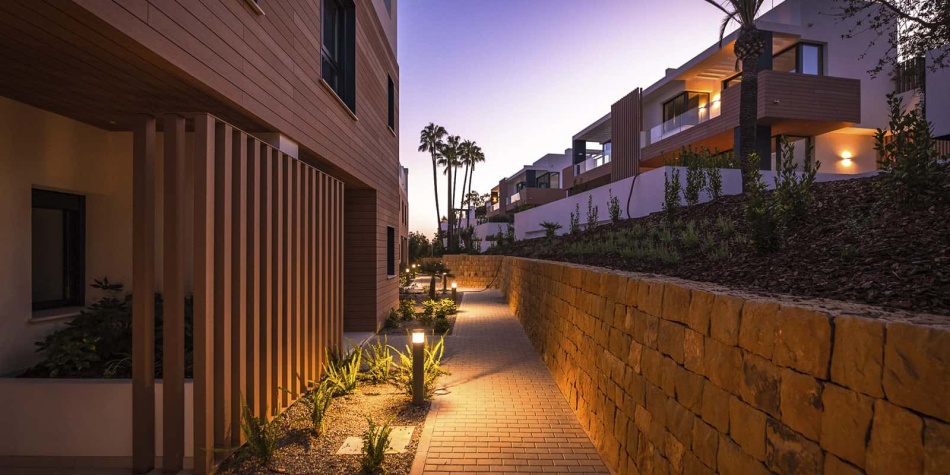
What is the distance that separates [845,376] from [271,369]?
4848 mm

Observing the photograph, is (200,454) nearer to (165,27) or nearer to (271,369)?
(271,369)

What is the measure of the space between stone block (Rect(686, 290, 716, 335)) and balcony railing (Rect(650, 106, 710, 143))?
60.8 feet

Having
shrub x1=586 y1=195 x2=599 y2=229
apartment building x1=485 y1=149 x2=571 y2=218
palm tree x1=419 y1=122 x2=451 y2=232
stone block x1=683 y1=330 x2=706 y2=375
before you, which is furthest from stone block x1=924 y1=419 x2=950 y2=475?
palm tree x1=419 y1=122 x2=451 y2=232

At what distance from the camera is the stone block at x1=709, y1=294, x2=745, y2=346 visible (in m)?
2.39

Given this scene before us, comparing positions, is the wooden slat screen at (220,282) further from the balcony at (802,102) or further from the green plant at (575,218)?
the balcony at (802,102)

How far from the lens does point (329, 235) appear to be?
711 centimetres

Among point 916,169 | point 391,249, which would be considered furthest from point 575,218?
point 916,169

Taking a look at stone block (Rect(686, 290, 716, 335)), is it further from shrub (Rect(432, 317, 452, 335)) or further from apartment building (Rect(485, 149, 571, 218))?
apartment building (Rect(485, 149, 571, 218))

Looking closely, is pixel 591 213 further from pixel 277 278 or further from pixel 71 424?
pixel 71 424

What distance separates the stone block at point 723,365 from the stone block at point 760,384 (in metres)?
0.05

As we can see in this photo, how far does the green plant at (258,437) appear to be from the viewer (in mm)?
4141

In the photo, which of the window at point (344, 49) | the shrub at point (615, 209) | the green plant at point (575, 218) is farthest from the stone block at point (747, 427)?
the green plant at point (575, 218)

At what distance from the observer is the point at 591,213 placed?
1711cm

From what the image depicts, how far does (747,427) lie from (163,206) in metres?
5.22
